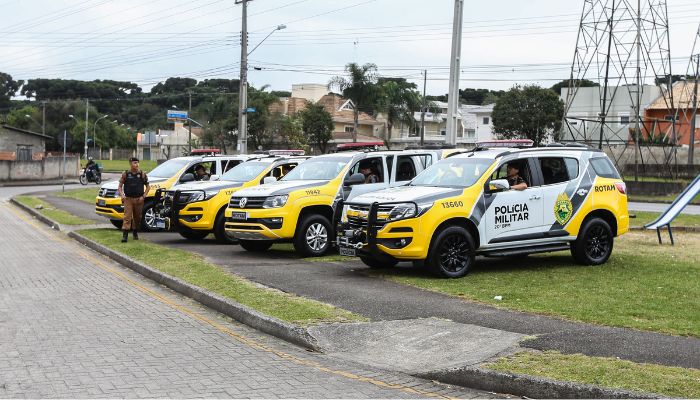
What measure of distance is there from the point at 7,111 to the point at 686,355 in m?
143

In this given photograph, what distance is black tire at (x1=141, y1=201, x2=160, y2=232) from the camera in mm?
20094

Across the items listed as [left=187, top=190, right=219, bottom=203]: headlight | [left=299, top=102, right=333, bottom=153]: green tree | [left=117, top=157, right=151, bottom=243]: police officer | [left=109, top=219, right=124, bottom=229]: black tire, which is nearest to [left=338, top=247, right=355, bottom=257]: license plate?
[left=187, top=190, right=219, bottom=203]: headlight

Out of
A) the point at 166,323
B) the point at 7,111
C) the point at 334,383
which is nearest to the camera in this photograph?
the point at 334,383

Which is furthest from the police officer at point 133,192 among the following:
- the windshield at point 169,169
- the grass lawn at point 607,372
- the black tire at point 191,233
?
the grass lawn at point 607,372

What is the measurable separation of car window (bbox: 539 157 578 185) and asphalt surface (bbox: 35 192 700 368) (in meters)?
2.22

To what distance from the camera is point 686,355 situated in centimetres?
705

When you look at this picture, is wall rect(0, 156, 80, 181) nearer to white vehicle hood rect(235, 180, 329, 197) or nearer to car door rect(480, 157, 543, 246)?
white vehicle hood rect(235, 180, 329, 197)

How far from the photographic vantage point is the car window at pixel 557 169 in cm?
1319

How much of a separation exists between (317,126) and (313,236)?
54.5 m

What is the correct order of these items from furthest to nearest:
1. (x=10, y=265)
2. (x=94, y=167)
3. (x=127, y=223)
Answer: (x=94, y=167) < (x=127, y=223) < (x=10, y=265)

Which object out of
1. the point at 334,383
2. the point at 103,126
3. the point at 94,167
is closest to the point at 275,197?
the point at 334,383

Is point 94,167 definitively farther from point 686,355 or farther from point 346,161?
point 686,355

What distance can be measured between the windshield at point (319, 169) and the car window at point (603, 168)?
4.63 m

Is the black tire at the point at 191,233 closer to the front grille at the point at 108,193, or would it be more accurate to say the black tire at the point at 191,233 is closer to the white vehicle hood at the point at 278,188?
the front grille at the point at 108,193
